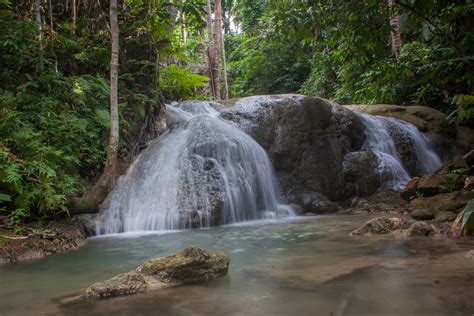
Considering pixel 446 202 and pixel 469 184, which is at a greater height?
pixel 469 184

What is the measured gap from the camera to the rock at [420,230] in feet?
19.9

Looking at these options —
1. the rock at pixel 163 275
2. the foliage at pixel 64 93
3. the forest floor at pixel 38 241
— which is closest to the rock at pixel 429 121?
the foliage at pixel 64 93

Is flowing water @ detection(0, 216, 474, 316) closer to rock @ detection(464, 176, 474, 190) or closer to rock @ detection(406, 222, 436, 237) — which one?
rock @ detection(406, 222, 436, 237)

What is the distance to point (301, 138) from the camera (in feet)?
39.4

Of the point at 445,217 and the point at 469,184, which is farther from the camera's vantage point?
the point at 469,184

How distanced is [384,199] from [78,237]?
8.06 meters

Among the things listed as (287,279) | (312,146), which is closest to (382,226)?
(287,279)

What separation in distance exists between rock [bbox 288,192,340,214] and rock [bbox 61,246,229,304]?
262 inches

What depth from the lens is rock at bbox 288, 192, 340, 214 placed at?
10843mm

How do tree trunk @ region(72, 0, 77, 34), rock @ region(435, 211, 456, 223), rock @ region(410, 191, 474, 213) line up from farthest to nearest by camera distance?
tree trunk @ region(72, 0, 77, 34) < rock @ region(410, 191, 474, 213) < rock @ region(435, 211, 456, 223)

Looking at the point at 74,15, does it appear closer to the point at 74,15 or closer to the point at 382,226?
the point at 74,15

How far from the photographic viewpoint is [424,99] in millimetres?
17281

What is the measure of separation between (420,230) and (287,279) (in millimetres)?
2954

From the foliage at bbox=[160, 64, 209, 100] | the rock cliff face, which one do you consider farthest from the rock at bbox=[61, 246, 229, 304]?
the foliage at bbox=[160, 64, 209, 100]
